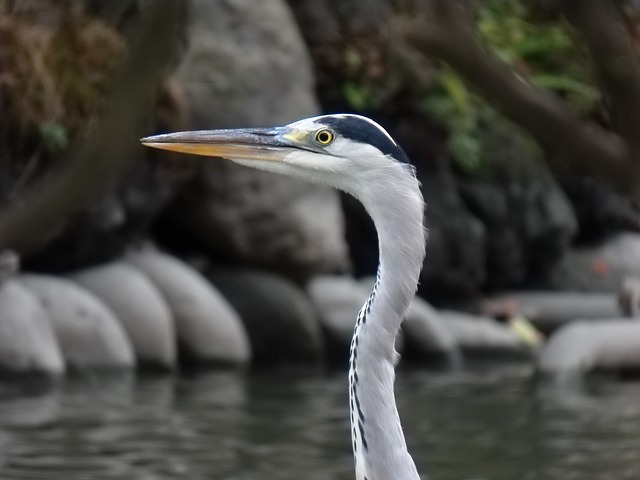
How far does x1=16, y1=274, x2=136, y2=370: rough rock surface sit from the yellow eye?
7245 millimetres

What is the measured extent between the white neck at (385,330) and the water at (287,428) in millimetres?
3646

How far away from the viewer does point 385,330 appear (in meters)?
4.23

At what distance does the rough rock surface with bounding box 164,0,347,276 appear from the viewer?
45.1 feet

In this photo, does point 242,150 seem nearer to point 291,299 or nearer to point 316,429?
point 316,429

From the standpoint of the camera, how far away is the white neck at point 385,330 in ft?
13.7

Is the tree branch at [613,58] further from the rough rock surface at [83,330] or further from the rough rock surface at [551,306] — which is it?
the rough rock surface at [551,306]

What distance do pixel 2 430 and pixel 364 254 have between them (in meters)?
6.90

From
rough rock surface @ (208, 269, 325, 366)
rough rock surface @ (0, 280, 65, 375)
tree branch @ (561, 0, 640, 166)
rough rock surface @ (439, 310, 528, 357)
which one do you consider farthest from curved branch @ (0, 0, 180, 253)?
rough rock surface @ (439, 310, 528, 357)

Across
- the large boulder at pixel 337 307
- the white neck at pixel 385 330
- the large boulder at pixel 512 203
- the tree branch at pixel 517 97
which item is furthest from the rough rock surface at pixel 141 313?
the tree branch at pixel 517 97

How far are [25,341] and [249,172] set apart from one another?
3.40m

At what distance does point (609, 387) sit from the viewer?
473 inches

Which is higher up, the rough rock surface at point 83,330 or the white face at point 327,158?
the white face at point 327,158

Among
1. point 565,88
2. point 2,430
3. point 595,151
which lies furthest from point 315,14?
point 595,151

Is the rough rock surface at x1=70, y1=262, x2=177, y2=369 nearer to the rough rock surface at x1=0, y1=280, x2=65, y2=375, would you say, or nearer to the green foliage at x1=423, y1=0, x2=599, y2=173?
the rough rock surface at x1=0, y1=280, x2=65, y2=375
